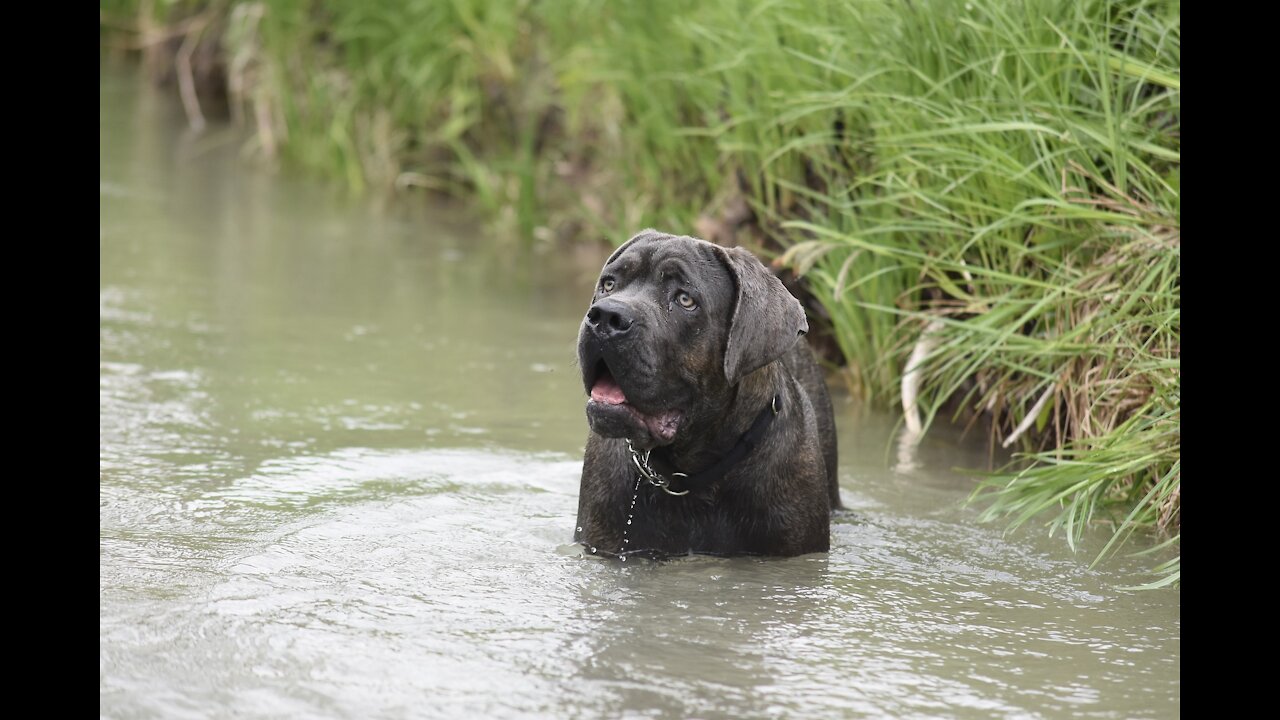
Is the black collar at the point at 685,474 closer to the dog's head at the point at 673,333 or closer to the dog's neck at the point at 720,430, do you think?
the dog's neck at the point at 720,430

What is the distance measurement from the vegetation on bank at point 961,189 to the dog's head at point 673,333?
103cm

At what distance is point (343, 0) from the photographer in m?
11.3

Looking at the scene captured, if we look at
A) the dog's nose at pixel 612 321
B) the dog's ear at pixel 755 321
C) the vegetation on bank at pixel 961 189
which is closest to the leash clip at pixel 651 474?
the dog's ear at pixel 755 321

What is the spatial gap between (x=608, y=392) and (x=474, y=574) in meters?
0.66

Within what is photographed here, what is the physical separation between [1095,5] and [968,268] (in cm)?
120

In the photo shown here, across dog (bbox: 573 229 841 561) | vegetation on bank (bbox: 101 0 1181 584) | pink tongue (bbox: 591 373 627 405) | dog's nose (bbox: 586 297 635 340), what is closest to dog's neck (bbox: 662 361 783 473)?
dog (bbox: 573 229 841 561)

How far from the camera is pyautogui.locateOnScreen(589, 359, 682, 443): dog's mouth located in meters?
4.36

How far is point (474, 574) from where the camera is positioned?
450 centimetres

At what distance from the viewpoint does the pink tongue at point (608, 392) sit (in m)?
4.37

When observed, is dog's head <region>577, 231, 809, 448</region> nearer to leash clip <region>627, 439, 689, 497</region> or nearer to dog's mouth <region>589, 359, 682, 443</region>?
dog's mouth <region>589, 359, 682, 443</region>

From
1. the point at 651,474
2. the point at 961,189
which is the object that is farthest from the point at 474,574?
the point at 961,189
